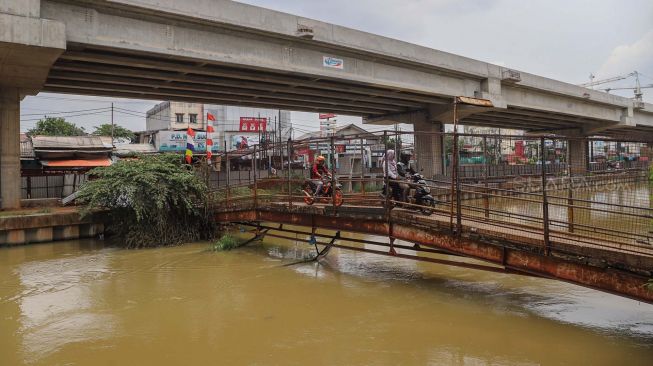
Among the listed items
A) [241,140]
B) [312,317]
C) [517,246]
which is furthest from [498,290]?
[241,140]

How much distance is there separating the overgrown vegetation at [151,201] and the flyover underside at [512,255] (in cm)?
568

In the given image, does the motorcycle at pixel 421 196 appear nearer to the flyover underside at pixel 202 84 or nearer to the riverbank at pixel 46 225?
the flyover underside at pixel 202 84

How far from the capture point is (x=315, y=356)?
588 centimetres

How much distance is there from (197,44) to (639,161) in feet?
42.8

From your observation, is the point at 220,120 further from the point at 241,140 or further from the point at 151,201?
the point at 151,201

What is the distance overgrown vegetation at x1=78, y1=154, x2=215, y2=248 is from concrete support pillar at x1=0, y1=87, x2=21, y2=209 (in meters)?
4.23

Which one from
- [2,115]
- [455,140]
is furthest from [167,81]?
[455,140]

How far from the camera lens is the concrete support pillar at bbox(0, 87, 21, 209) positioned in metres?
16.8

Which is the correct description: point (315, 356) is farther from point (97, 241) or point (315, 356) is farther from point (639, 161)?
point (97, 241)

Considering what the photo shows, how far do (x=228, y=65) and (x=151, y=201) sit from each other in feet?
18.4

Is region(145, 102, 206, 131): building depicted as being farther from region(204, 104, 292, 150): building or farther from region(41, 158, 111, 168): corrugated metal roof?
region(41, 158, 111, 168): corrugated metal roof

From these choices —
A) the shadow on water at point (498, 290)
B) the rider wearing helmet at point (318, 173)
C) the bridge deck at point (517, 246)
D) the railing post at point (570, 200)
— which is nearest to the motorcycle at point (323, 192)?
the rider wearing helmet at point (318, 173)

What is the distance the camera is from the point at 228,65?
53.3ft

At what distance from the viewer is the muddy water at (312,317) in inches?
232
